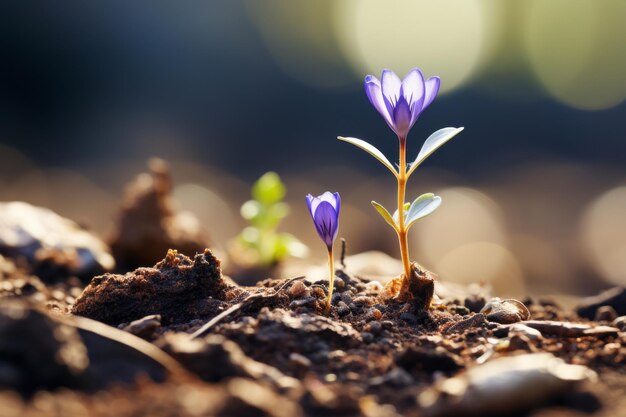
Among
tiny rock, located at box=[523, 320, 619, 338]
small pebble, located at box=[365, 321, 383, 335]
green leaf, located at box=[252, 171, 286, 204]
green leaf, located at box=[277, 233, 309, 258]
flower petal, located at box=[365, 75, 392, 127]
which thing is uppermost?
green leaf, located at box=[252, 171, 286, 204]

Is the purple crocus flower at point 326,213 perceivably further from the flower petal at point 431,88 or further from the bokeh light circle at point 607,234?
the bokeh light circle at point 607,234

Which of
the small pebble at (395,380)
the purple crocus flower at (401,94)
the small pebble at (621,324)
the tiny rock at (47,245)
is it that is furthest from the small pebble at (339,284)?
the tiny rock at (47,245)

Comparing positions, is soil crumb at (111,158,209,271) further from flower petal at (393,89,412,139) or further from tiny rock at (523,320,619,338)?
tiny rock at (523,320,619,338)

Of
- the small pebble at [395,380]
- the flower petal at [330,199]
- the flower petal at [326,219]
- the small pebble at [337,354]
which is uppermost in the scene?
the flower petal at [330,199]

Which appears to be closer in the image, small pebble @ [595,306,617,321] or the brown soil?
the brown soil

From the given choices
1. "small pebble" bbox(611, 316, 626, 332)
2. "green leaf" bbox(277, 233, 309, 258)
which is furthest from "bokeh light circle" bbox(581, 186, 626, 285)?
"small pebble" bbox(611, 316, 626, 332)
